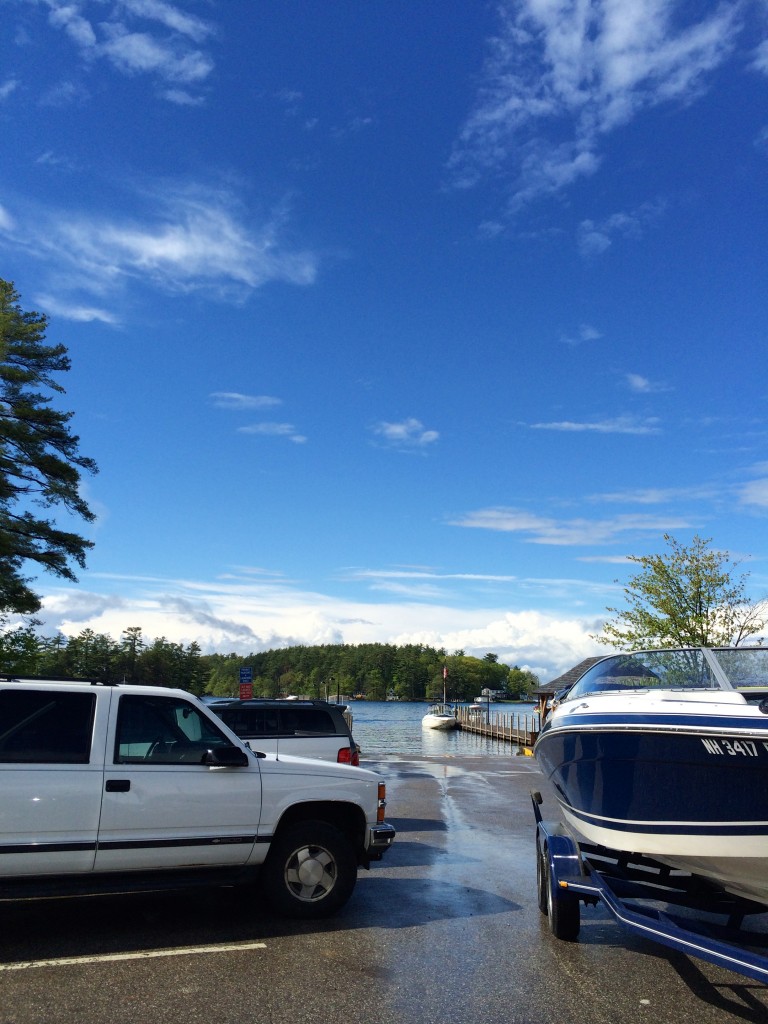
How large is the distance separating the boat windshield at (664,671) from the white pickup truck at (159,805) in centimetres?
219

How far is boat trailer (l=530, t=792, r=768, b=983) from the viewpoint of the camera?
4734mm

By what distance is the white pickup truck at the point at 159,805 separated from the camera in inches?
223

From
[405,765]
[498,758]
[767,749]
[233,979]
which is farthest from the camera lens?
[498,758]

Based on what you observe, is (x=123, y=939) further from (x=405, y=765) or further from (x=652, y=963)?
(x=405, y=765)

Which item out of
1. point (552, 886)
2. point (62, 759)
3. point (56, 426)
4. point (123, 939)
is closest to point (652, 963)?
point (552, 886)

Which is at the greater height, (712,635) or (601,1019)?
(712,635)

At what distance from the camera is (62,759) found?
5.88 m

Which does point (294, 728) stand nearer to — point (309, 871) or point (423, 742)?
point (309, 871)

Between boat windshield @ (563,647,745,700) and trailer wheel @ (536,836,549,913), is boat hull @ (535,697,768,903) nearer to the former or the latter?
boat windshield @ (563,647,745,700)

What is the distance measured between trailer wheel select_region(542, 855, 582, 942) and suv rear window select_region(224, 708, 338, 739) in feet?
21.6

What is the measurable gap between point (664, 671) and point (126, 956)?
14.4 feet

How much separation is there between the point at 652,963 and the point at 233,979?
2891mm

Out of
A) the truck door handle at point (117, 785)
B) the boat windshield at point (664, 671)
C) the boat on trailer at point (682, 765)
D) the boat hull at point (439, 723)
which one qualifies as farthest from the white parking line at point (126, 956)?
the boat hull at point (439, 723)

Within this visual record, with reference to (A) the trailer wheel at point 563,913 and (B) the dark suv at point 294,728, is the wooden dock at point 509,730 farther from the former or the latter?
(A) the trailer wheel at point 563,913
